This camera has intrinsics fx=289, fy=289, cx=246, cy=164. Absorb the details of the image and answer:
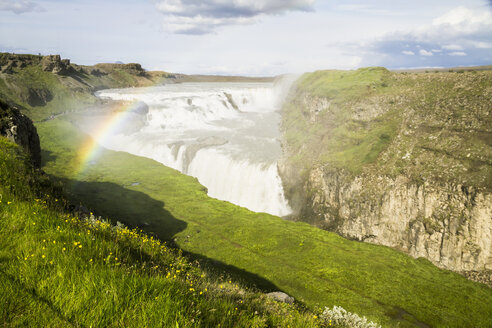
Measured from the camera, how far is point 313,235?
31531 mm

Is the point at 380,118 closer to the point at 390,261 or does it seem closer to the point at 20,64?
the point at 390,261

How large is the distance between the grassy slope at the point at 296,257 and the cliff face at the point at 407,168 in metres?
4.44

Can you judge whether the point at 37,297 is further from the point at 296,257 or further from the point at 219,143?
the point at 219,143

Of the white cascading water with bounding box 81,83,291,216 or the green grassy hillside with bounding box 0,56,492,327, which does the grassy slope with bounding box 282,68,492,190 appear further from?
the white cascading water with bounding box 81,83,291,216

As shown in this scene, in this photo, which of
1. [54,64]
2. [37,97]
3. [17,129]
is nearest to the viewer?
[17,129]

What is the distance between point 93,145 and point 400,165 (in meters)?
54.3

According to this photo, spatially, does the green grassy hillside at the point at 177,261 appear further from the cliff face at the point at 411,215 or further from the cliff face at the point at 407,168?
the cliff face at the point at 411,215

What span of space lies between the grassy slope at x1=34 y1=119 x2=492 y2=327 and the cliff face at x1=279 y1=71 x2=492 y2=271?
175 inches

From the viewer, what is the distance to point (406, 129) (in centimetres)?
4003

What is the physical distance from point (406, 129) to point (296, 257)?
25.6 meters

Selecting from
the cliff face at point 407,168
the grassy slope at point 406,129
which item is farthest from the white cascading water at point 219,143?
the grassy slope at point 406,129

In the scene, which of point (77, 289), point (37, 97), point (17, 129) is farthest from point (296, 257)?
point (37, 97)

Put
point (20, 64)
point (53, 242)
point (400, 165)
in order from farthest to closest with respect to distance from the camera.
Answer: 1. point (20, 64)
2. point (400, 165)
3. point (53, 242)

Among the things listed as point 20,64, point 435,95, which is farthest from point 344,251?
point 20,64
